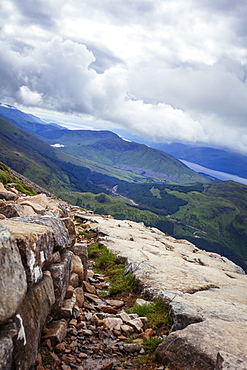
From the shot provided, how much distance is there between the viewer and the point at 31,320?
6551 mm

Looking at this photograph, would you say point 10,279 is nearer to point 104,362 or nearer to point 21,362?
point 21,362

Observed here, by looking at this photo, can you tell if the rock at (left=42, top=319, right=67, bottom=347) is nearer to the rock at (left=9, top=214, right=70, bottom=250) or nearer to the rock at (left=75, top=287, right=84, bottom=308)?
the rock at (left=75, top=287, right=84, bottom=308)

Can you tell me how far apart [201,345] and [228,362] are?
1.17 m

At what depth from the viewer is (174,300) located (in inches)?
419

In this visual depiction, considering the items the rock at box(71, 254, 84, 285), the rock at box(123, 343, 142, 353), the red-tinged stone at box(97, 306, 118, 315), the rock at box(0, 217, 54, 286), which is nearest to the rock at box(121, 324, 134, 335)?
the rock at box(123, 343, 142, 353)

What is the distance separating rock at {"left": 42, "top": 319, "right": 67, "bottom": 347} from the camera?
7.57 m

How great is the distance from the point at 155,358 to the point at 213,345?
1.98 m

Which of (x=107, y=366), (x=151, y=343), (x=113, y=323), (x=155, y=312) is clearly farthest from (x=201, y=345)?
(x=113, y=323)

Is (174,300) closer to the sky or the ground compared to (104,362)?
closer to the sky

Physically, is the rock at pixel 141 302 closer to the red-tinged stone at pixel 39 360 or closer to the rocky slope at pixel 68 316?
the rocky slope at pixel 68 316

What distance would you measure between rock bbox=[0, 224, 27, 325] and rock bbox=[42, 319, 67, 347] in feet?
8.32

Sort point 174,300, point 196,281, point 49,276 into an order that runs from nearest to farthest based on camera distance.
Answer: point 49,276, point 174,300, point 196,281

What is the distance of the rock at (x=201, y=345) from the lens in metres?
6.77

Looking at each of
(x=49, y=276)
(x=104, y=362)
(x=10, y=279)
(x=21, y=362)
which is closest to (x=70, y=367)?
(x=104, y=362)
